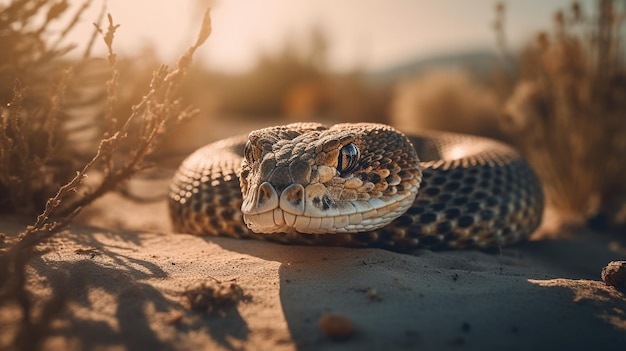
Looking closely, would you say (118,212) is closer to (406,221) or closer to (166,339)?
(406,221)

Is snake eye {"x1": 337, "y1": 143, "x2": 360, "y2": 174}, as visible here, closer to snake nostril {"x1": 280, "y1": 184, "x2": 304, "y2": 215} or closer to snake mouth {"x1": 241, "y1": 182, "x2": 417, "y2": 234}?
snake mouth {"x1": 241, "y1": 182, "x2": 417, "y2": 234}

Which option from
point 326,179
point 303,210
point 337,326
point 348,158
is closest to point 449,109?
point 348,158

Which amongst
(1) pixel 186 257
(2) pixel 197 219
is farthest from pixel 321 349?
(2) pixel 197 219

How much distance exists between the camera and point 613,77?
21.9ft

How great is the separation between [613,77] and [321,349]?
599 cm

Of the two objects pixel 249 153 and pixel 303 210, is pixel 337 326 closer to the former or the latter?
pixel 303 210

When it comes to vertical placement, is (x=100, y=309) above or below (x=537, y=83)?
below

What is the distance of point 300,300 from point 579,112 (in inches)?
215

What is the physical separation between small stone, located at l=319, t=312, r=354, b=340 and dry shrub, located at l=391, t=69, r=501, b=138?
8.43 metres

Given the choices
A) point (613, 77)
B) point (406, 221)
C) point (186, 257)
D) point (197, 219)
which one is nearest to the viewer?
point (186, 257)

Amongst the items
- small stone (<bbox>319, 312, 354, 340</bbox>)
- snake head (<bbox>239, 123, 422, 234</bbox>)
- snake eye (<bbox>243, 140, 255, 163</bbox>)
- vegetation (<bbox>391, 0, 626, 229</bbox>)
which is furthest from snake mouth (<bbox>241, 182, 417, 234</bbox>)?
vegetation (<bbox>391, 0, 626, 229</bbox>)

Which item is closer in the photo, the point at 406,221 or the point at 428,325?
the point at 428,325

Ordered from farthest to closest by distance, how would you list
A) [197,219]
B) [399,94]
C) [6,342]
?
[399,94] → [197,219] → [6,342]

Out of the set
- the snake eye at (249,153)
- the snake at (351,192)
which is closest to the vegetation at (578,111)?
the snake at (351,192)
